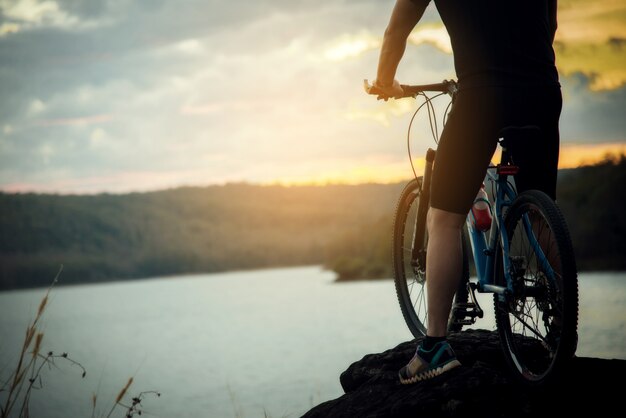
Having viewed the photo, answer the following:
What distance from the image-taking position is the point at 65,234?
449ft

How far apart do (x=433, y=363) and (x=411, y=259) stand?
55.0 inches

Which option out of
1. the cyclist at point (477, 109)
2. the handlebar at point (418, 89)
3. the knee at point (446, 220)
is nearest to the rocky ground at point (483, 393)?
the cyclist at point (477, 109)

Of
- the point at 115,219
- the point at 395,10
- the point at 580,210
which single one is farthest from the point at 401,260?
the point at 115,219

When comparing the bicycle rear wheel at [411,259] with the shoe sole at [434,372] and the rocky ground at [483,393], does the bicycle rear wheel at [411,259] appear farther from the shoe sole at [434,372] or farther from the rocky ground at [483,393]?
the shoe sole at [434,372]

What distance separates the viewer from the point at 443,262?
3.21m

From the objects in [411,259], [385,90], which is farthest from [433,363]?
[385,90]

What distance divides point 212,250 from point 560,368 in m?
146

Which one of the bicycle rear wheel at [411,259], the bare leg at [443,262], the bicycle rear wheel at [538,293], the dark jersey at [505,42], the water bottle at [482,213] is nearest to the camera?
the bicycle rear wheel at [538,293]

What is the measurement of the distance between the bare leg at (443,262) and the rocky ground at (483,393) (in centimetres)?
33

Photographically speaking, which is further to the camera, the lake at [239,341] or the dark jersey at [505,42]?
the lake at [239,341]

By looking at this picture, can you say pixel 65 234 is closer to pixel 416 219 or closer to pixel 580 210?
pixel 580 210

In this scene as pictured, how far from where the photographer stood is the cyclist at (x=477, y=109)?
9.80ft

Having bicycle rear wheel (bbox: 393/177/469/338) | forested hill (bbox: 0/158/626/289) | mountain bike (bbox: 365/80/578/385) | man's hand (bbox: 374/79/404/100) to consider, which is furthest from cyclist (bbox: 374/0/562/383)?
forested hill (bbox: 0/158/626/289)

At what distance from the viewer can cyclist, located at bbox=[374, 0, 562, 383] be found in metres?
2.99
